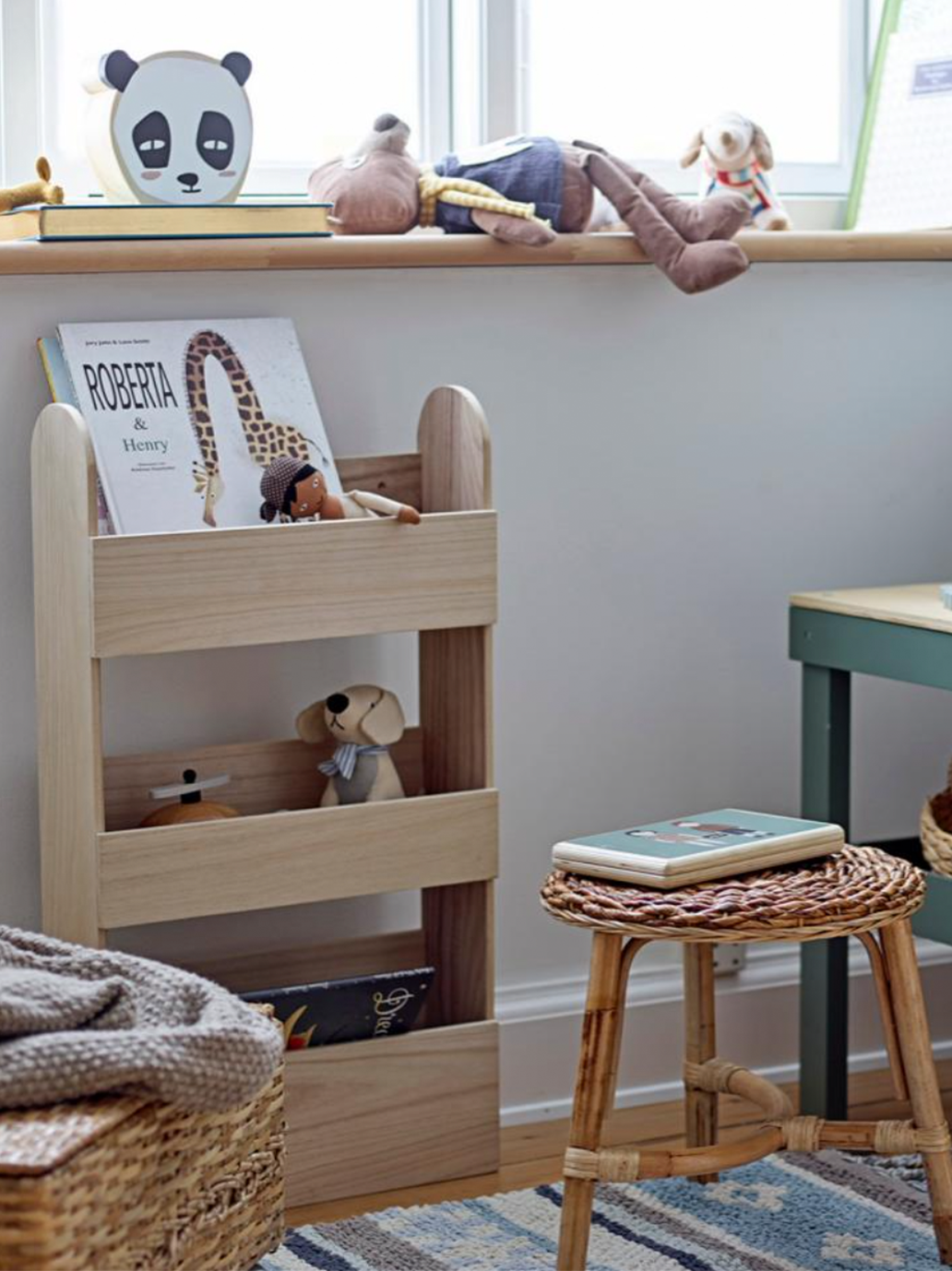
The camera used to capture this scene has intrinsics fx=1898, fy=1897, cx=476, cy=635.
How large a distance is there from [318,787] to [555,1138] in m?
0.47

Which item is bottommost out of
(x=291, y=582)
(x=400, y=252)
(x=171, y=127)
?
(x=291, y=582)

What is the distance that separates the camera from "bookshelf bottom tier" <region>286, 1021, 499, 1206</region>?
72.6 inches

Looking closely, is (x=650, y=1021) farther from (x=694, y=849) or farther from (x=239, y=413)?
(x=239, y=413)

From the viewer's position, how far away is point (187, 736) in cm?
193

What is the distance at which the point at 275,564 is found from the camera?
1735mm

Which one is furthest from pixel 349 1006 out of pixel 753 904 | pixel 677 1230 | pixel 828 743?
pixel 828 743

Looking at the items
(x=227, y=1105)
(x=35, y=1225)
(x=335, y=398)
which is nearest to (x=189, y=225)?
(x=335, y=398)

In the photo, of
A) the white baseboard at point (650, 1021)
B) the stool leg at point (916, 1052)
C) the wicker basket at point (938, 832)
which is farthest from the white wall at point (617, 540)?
the stool leg at point (916, 1052)

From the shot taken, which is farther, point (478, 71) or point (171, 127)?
point (478, 71)

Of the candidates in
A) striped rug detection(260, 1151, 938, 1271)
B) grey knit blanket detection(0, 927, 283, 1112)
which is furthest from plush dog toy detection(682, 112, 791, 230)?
grey knit blanket detection(0, 927, 283, 1112)

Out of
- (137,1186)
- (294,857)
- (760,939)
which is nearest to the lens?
(137,1186)

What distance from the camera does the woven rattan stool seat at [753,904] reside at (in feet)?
5.07

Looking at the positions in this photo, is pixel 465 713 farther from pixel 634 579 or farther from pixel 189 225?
pixel 189 225

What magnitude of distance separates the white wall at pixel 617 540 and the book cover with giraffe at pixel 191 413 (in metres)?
0.05
